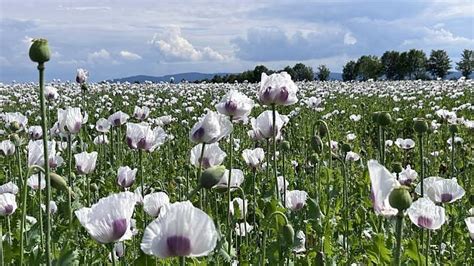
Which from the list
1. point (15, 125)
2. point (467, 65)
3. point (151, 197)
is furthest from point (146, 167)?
point (467, 65)

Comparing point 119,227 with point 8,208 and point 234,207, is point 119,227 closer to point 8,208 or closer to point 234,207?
point 8,208

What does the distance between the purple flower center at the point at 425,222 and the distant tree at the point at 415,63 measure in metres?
67.2

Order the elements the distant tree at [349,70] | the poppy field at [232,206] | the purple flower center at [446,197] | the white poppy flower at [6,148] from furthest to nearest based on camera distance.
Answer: the distant tree at [349,70], the white poppy flower at [6,148], the purple flower center at [446,197], the poppy field at [232,206]

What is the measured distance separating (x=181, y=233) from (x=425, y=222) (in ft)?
3.85

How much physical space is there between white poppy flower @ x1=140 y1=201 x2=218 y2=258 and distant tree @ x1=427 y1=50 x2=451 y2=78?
67790 mm

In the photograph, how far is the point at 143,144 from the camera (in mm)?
3057

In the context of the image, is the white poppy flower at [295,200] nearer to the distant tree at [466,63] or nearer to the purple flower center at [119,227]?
the purple flower center at [119,227]

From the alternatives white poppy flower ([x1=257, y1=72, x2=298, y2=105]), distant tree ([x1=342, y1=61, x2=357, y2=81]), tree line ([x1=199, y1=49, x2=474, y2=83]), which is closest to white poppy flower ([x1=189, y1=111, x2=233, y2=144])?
white poppy flower ([x1=257, y1=72, x2=298, y2=105])

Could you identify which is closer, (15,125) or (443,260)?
(443,260)

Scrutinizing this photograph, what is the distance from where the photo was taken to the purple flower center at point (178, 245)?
1.42m

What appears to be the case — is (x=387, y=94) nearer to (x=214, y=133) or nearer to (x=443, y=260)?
(x=443, y=260)

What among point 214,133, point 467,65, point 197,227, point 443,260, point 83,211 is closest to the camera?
point 197,227

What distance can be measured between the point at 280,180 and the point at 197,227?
2.21 metres

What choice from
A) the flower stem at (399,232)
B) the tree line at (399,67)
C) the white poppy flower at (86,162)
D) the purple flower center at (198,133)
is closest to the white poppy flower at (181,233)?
the flower stem at (399,232)
